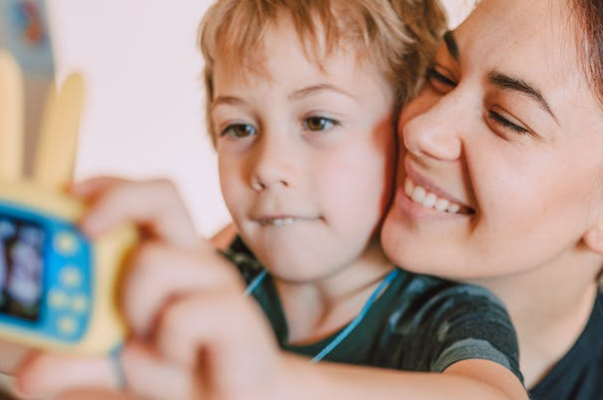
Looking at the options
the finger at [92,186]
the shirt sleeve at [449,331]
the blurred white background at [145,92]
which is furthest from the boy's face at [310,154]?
the blurred white background at [145,92]

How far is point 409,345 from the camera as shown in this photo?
910mm

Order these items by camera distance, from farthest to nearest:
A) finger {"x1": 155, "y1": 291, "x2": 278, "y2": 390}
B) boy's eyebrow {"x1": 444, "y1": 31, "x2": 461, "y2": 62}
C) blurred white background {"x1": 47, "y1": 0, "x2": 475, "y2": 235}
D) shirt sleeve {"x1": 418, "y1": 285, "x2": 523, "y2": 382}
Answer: blurred white background {"x1": 47, "y1": 0, "x2": 475, "y2": 235}
boy's eyebrow {"x1": 444, "y1": 31, "x2": 461, "y2": 62}
shirt sleeve {"x1": 418, "y1": 285, "x2": 523, "y2": 382}
finger {"x1": 155, "y1": 291, "x2": 278, "y2": 390}

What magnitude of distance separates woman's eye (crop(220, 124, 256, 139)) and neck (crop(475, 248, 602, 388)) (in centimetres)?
36

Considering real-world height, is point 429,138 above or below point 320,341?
above

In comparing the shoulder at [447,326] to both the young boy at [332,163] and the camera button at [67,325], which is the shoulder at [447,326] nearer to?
the young boy at [332,163]

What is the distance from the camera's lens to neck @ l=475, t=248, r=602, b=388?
3.34ft

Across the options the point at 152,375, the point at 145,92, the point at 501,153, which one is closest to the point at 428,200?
the point at 501,153

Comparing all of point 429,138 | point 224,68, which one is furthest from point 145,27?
point 429,138

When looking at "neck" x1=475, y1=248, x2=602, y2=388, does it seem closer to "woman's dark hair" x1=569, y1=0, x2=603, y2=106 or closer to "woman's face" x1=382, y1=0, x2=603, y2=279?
"woman's face" x1=382, y1=0, x2=603, y2=279

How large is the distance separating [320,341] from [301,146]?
0.27m

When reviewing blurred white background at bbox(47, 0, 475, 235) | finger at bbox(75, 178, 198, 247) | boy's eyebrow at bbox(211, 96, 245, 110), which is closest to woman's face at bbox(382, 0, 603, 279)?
boy's eyebrow at bbox(211, 96, 245, 110)

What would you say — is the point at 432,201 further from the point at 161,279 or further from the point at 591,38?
the point at 161,279

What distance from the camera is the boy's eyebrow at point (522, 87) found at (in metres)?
0.81

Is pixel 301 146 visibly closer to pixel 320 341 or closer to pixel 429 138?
pixel 429 138
